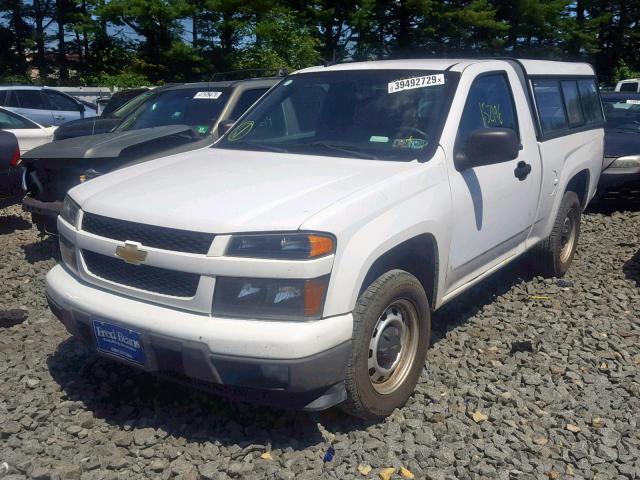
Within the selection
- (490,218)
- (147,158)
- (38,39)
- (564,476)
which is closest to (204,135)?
(147,158)

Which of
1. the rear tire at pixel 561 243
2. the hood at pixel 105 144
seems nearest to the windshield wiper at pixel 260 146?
the hood at pixel 105 144

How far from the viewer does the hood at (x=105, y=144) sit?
5812 mm

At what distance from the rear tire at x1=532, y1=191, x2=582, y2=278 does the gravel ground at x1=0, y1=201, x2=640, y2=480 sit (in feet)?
2.43

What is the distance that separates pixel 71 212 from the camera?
3.65 metres

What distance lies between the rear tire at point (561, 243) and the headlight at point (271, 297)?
10.5 feet

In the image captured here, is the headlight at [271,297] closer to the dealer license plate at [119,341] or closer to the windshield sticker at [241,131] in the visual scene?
the dealer license plate at [119,341]

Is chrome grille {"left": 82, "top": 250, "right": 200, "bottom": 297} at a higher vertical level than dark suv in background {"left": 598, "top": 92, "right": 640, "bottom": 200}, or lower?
higher

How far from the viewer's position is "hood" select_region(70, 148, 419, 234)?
3010 mm

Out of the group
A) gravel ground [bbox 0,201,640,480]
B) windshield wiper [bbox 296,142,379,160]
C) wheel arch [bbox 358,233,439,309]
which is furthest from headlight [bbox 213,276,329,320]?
windshield wiper [bbox 296,142,379,160]

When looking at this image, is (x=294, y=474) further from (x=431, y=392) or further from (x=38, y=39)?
(x=38, y=39)

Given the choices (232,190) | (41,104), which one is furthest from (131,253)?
(41,104)

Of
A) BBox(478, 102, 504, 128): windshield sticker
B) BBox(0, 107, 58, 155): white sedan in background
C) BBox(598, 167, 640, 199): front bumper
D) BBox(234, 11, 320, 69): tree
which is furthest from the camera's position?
BBox(234, 11, 320, 69): tree

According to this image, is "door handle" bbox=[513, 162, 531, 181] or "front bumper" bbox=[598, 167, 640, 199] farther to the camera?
"front bumper" bbox=[598, 167, 640, 199]

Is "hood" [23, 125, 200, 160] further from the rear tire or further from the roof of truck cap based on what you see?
the rear tire
